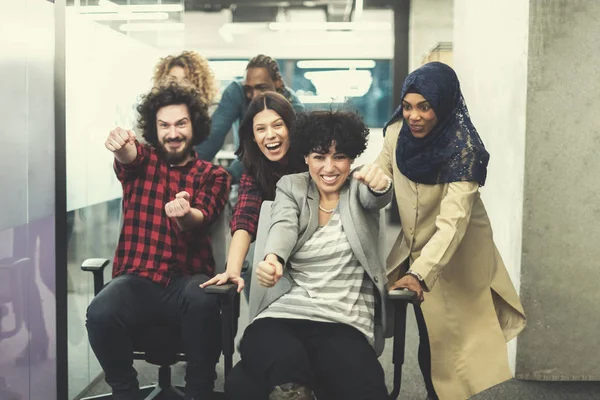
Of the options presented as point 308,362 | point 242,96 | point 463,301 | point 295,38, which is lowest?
point 308,362

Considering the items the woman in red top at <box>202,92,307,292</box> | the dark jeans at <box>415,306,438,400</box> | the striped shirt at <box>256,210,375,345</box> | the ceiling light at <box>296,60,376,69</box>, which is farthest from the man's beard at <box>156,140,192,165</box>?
the ceiling light at <box>296,60,376,69</box>

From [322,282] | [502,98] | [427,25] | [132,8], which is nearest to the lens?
[322,282]

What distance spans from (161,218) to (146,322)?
40cm

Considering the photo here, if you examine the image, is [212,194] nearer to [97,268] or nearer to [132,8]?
[97,268]

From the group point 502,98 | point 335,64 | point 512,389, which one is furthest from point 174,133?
point 335,64

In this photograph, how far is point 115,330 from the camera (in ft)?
7.62

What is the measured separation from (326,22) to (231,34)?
113 cm

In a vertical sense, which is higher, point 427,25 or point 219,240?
point 427,25

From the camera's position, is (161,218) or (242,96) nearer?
(161,218)

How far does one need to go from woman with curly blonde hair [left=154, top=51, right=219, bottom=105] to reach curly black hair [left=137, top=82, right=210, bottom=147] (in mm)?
781

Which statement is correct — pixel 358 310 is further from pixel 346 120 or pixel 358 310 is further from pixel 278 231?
pixel 346 120

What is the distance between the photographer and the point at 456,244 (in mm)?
2123

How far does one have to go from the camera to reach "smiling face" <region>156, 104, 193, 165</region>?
259 cm

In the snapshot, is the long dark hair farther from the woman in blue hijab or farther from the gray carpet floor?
the gray carpet floor
